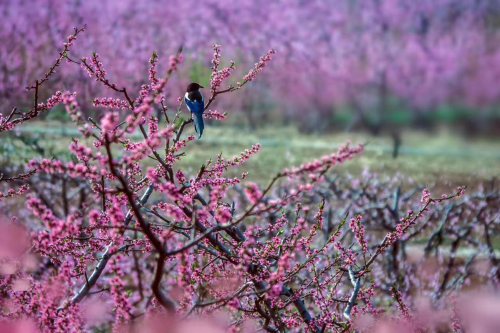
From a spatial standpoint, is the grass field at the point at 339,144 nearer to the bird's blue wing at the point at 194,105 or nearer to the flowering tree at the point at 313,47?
the flowering tree at the point at 313,47

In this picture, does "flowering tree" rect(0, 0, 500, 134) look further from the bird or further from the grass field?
the bird

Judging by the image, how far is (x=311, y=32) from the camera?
3811 mm

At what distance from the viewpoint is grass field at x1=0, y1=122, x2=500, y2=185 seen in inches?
130

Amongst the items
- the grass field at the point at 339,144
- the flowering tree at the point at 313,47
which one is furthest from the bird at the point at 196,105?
A: the flowering tree at the point at 313,47

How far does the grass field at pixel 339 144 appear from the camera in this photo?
3.29m

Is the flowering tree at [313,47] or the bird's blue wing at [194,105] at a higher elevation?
the flowering tree at [313,47]

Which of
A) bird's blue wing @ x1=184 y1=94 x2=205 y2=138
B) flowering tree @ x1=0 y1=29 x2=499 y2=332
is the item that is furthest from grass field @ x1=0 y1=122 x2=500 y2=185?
bird's blue wing @ x1=184 y1=94 x2=205 y2=138

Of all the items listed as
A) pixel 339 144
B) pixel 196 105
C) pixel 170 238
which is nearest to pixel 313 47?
pixel 339 144

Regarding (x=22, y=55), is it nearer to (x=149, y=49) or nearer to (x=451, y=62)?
(x=149, y=49)

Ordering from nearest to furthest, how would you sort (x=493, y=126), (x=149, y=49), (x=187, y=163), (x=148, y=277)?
(x=148, y=277), (x=493, y=126), (x=187, y=163), (x=149, y=49)

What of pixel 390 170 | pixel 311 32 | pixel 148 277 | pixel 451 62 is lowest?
pixel 148 277

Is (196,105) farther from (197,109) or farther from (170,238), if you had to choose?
(170,238)

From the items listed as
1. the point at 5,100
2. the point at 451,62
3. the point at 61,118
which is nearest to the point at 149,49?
the point at 61,118

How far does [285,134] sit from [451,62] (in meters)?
1.33
